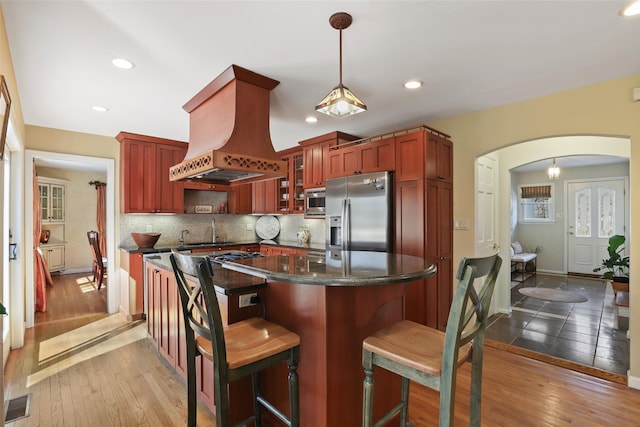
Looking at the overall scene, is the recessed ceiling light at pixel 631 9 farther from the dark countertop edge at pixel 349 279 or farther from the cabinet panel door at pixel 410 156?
the dark countertop edge at pixel 349 279

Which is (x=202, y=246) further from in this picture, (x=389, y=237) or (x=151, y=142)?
(x=389, y=237)

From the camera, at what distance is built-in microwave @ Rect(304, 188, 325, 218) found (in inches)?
172

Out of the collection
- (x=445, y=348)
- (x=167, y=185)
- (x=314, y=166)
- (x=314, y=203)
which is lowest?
(x=445, y=348)

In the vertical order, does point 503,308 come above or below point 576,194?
below

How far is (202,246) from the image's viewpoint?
4.64 meters

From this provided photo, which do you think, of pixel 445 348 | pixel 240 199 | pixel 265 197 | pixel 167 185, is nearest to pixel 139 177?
pixel 167 185

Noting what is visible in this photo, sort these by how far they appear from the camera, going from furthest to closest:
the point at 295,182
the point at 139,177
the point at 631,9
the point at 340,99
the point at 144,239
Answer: the point at 295,182 < the point at 139,177 < the point at 144,239 < the point at 340,99 < the point at 631,9

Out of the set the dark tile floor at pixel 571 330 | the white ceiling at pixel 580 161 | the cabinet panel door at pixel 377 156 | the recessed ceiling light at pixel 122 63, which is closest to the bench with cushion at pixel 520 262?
the dark tile floor at pixel 571 330

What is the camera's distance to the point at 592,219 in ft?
22.5

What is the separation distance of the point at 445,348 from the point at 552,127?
270cm

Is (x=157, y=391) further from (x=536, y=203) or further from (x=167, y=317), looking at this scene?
(x=536, y=203)

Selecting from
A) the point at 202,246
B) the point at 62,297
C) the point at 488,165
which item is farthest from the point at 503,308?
the point at 62,297

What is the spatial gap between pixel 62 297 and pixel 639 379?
7324mm

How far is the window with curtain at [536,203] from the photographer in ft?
24.3
